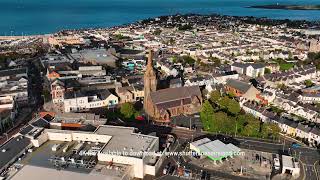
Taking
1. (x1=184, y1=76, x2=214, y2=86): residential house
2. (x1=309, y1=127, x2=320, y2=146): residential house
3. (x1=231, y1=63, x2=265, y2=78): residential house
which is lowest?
(x1=309, y1=127, x2=320, y2=146): residential house

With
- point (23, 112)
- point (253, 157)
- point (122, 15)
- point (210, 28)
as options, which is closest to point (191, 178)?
point (253, 157)

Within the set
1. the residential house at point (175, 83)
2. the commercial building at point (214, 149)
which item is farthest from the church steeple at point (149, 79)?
the commercial building at point (214, 149)

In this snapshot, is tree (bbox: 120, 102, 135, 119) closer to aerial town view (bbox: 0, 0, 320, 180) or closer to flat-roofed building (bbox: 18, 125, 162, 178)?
aerial town view (bbox: 0, 0, 320, 180)

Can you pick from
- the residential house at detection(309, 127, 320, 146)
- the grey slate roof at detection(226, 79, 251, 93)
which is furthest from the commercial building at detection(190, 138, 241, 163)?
the grey slate roof at detection(226, 79, 251, 93)

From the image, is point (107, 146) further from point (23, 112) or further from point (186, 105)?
point (23, 112)

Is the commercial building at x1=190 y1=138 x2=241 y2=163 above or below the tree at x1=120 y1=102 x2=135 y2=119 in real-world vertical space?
below

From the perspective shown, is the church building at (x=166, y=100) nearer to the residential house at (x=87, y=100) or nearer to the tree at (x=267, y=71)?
the residential house at (x=87, y=100)
